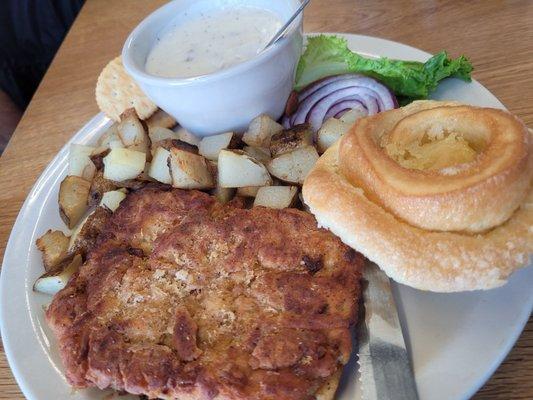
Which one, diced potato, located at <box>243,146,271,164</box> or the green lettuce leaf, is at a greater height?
the green lettuce leaf

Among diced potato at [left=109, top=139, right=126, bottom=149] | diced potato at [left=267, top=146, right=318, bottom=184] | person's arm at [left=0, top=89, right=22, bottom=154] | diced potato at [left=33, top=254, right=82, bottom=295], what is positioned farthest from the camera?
person's arm at [left=0, top=89, right=22, bottom=154]

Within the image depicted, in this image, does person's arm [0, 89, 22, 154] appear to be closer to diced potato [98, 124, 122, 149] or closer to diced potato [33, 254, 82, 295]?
diced potato [98, 124, 122, 149]

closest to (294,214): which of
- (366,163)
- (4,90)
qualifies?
(366,163)

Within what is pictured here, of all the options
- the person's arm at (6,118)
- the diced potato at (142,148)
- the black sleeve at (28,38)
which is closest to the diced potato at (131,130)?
the diced potato at (142,148)

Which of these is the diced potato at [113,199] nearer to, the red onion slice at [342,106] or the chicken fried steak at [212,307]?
the chicken fried steak at [212,307]

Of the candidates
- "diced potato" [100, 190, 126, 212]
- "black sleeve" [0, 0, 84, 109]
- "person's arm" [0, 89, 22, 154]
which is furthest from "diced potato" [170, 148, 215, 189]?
"black sleeve" [0, 0, 84, 109]

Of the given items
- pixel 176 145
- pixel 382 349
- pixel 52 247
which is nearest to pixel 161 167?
pixel 176 145
